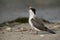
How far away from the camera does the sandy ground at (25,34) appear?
14.1 meters

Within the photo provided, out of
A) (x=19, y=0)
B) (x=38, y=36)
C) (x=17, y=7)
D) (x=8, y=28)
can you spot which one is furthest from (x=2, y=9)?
(x=38, y=36)

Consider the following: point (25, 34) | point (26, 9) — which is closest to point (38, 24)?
point (25, 34)

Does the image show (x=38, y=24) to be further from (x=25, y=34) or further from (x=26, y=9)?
(x=26, y=9)

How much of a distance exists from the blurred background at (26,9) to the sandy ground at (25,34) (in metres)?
2.50

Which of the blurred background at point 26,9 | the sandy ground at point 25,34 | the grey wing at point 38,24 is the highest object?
the grey wing at point 38,24

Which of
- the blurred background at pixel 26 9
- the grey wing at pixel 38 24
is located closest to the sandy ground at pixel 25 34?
the grey wing at pixel 38 24

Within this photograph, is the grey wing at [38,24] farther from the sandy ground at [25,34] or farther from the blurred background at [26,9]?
the blurred background at [26,9]

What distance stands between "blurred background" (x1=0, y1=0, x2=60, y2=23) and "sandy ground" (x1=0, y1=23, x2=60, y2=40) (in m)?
2.50

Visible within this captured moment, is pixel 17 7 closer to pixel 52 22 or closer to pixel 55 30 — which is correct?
pixel 52 22

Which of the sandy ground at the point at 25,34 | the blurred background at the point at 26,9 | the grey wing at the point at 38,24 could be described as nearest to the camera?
the sandy ground at the point at 25,34

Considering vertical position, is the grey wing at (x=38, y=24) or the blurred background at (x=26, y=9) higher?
the grey wing at (x=38, y=24)

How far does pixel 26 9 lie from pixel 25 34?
231 inches

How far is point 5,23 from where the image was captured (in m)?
17.5

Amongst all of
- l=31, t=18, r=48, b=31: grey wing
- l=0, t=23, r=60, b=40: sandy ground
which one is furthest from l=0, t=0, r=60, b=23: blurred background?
l=31, t=18, r=48, b=31: grey wing
